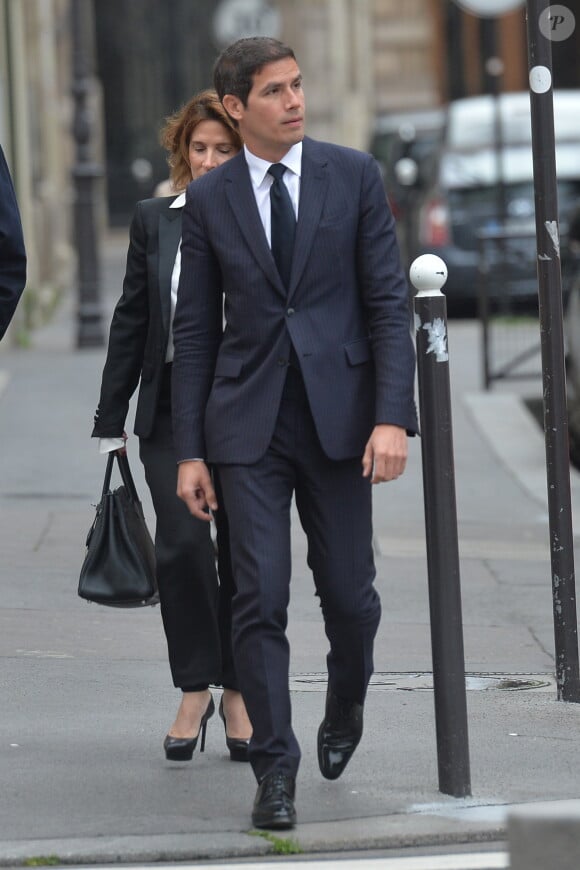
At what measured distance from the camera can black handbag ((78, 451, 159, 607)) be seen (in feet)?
17.3

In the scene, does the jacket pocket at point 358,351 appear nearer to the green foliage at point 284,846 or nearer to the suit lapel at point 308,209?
the suit lapel at point 308,209

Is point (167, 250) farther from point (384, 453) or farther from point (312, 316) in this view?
point (384, 453)

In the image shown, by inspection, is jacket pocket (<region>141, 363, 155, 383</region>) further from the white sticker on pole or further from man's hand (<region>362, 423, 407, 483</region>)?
the white sticker on pole

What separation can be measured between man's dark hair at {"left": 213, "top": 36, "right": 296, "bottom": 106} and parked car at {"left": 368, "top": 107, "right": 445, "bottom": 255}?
558 inches

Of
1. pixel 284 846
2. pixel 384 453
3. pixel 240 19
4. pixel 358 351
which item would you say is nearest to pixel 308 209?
pixel 358 351

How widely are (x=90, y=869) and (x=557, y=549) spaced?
2053 millimetres

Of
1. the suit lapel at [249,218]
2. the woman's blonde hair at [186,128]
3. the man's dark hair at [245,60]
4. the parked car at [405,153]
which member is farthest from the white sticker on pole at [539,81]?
the parked car at [405,153]

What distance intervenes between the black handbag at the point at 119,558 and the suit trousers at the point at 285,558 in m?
0.56

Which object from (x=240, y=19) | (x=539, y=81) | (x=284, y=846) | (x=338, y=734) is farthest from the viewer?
(x=240, y=19)

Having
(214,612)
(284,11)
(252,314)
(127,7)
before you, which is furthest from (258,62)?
(127,7)

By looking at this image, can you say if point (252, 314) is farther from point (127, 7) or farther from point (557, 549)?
point (127, 7)

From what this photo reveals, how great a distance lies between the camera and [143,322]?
212 inches

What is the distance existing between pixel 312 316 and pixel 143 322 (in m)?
0.82

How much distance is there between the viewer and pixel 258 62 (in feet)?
15.5
